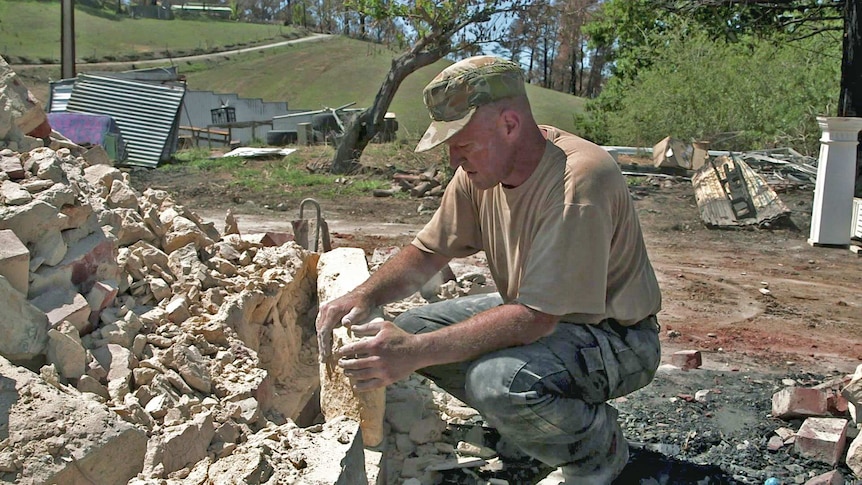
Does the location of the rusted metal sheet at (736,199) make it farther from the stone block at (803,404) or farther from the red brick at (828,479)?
the red brick at (828,479)

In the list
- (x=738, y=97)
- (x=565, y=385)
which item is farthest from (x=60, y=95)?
(x=565, y=385)

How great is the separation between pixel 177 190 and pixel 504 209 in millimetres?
10054

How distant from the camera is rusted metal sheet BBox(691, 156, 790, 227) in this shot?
9430mm

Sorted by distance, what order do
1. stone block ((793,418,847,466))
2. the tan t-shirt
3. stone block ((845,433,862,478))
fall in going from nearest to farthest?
the tan t-shirt
stone block ((845,433,862,478))
stone block ((793,418,847,466))

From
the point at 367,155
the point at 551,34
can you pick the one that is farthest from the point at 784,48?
the point at 367,155

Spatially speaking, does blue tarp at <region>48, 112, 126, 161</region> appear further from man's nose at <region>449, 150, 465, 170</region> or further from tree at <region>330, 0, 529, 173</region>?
man's nose at <region>449, 150, 465, 170</region>

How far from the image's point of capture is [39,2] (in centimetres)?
5006

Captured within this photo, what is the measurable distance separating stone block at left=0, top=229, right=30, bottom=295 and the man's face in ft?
5.11

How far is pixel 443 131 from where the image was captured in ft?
8.87

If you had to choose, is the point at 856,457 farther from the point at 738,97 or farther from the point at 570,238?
the point at 738,97

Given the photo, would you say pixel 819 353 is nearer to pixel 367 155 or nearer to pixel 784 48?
pixel 367 155

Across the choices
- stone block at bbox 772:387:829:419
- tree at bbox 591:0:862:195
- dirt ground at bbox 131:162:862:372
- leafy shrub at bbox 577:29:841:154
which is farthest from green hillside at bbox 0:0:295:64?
stone block at bbox 772:387:829:419

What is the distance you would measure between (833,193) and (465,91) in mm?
7226

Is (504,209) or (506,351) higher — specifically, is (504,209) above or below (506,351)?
above
